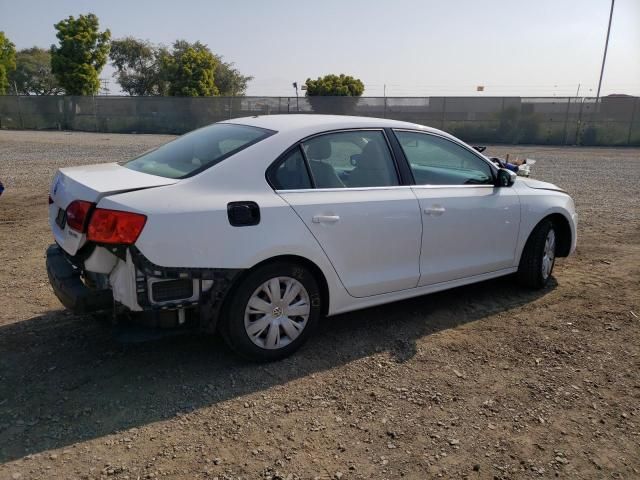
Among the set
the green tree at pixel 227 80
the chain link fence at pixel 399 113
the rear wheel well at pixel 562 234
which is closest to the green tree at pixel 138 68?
the green tree at pixel 227 80

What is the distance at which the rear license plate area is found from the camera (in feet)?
12.1

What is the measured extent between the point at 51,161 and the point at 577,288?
14.0m

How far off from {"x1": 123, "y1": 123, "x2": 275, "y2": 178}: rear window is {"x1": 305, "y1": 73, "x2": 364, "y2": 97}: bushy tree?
32.0 m

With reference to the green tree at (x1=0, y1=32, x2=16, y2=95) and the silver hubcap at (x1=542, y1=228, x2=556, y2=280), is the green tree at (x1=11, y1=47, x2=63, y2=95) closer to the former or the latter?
the green tree at (x1=0, y1=32, x2=16, y2=95)

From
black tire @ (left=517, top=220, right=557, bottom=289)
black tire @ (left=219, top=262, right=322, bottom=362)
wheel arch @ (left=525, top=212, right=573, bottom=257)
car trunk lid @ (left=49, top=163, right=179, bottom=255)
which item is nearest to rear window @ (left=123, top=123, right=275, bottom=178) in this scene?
car trunk lid @ (left=49, top=163, right=179, bottom=255)

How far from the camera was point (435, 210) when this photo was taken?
4.36 metres

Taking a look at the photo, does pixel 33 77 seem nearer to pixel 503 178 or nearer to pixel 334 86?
pixel 334 86

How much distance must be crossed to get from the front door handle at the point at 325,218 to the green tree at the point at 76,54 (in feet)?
137

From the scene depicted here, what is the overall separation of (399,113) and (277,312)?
27795mm

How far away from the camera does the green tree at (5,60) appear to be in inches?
1895

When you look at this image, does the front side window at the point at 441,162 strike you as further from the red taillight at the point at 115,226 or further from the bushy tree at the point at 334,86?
the bushy tree at the point at 334,86

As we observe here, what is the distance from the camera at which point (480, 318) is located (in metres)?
4.78

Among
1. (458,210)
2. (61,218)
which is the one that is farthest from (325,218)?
(61,218)

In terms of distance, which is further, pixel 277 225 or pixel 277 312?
pixel 277 312
